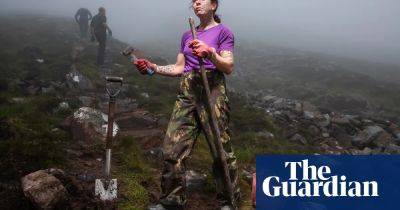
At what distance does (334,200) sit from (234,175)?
113cm

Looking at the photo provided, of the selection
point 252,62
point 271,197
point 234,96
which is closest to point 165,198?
point 271,197

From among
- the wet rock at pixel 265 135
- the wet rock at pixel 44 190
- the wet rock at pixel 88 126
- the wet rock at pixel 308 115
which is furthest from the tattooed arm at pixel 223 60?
the wet rock at pixel 308 115

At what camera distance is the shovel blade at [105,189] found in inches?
195

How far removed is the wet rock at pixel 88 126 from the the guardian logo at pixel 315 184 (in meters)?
4.59

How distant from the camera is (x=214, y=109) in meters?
4.76

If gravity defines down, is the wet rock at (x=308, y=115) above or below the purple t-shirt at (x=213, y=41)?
below

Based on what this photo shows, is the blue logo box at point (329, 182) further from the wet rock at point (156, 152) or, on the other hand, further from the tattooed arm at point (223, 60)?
the wet rock at point (156, 152)

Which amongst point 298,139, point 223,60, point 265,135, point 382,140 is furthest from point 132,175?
point 382,140

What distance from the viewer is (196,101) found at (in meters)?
4.86

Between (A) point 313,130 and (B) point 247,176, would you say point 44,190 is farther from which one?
(A) point 313,130

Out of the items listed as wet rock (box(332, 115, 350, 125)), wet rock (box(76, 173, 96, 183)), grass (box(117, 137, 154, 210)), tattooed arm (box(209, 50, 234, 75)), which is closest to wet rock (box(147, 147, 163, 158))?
grass (box(117, 137, 154, 210))

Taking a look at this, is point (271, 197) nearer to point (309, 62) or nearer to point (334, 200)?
point (334, 200)

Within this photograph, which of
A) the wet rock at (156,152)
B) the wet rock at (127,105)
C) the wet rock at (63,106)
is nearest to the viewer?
the wet rock at (156,152)

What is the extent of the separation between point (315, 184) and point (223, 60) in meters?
1.59
